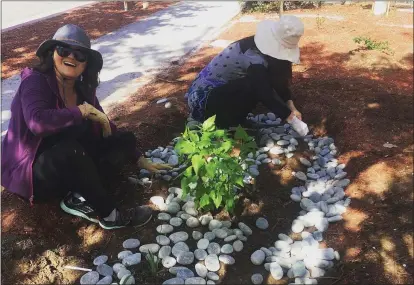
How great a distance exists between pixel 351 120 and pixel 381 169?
75cm

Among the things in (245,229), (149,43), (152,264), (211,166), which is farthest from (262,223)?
(149,43)

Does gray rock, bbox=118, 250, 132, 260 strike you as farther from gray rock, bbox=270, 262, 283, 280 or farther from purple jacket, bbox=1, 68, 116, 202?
gray rock, bbox=270, 262, 283, 280

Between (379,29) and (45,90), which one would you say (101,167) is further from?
(379,29)

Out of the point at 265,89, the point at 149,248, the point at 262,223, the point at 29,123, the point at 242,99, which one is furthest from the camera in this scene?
the point at 242,99

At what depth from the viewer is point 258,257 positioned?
85.2 inches

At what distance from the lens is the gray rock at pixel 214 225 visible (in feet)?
7.87

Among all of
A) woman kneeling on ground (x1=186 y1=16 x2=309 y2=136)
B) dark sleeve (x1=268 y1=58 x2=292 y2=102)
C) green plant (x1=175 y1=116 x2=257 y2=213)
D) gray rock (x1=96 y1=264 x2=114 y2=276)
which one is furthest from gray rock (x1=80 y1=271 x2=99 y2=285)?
dark sleeve (x1=268 y1=58 x2=292 y2=102)

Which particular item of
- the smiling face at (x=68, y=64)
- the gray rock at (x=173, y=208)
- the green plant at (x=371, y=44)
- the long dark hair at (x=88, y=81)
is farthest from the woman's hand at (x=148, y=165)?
the green plant at (x=371, y=44)

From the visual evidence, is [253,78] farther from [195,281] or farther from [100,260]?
[100,260]

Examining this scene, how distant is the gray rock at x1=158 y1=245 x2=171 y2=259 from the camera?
86.0 inches

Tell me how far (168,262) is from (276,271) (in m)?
0.58

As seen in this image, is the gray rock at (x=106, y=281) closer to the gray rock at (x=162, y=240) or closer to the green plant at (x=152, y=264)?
the green plant at (x=152, y=264)

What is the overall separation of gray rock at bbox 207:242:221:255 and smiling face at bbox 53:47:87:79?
1.24m

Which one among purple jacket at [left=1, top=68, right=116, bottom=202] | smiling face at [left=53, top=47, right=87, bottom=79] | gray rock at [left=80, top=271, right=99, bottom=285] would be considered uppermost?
smiling face at [left=53, top=47, right=87, bottom=79]
